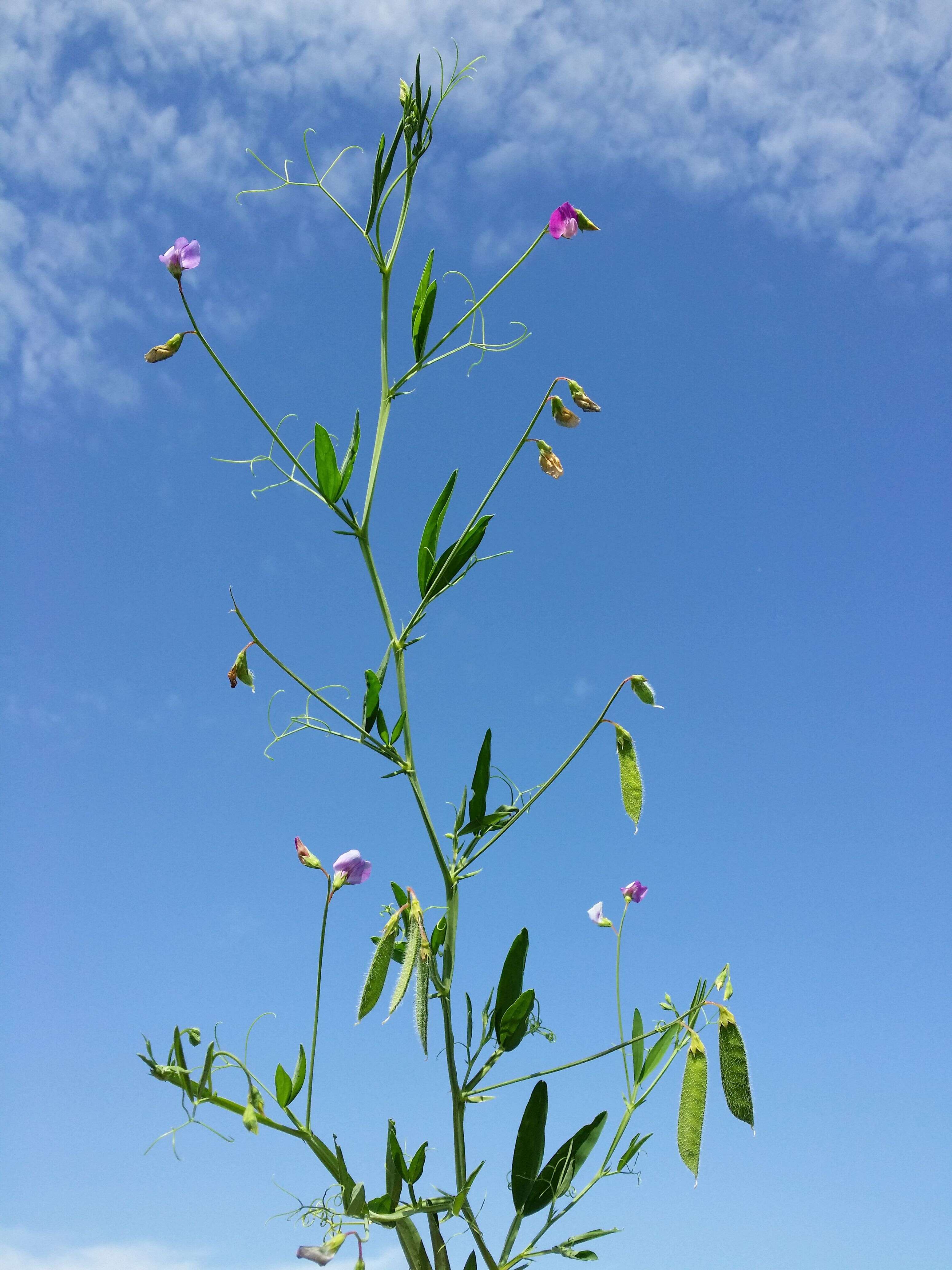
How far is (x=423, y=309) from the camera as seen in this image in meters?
1.99

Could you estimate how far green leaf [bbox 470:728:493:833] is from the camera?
1.82 meters

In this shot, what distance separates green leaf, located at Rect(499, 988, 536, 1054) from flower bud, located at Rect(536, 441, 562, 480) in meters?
0.98

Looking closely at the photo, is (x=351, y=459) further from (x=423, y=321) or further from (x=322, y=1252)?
(x=322, y=1252)

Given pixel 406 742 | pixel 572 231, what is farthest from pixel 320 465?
pixel 572 231

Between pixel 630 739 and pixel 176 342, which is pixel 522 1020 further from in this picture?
pixel 176 342

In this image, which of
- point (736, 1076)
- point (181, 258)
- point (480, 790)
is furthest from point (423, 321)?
point (736, 1076)

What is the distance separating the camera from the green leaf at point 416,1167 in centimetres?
161

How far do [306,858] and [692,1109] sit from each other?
75 centimetres

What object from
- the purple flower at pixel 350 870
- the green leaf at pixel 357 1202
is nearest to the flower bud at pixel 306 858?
the purple flower at pixel 350 870

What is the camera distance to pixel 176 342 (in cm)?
184

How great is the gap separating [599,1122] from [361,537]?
1.18 metres

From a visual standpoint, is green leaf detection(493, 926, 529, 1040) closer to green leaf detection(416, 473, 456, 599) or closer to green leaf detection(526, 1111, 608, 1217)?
green leaf detection(526, 1111, 608, 1217)

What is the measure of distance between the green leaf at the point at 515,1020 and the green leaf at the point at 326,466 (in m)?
0.99

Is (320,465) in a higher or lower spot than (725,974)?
higher
